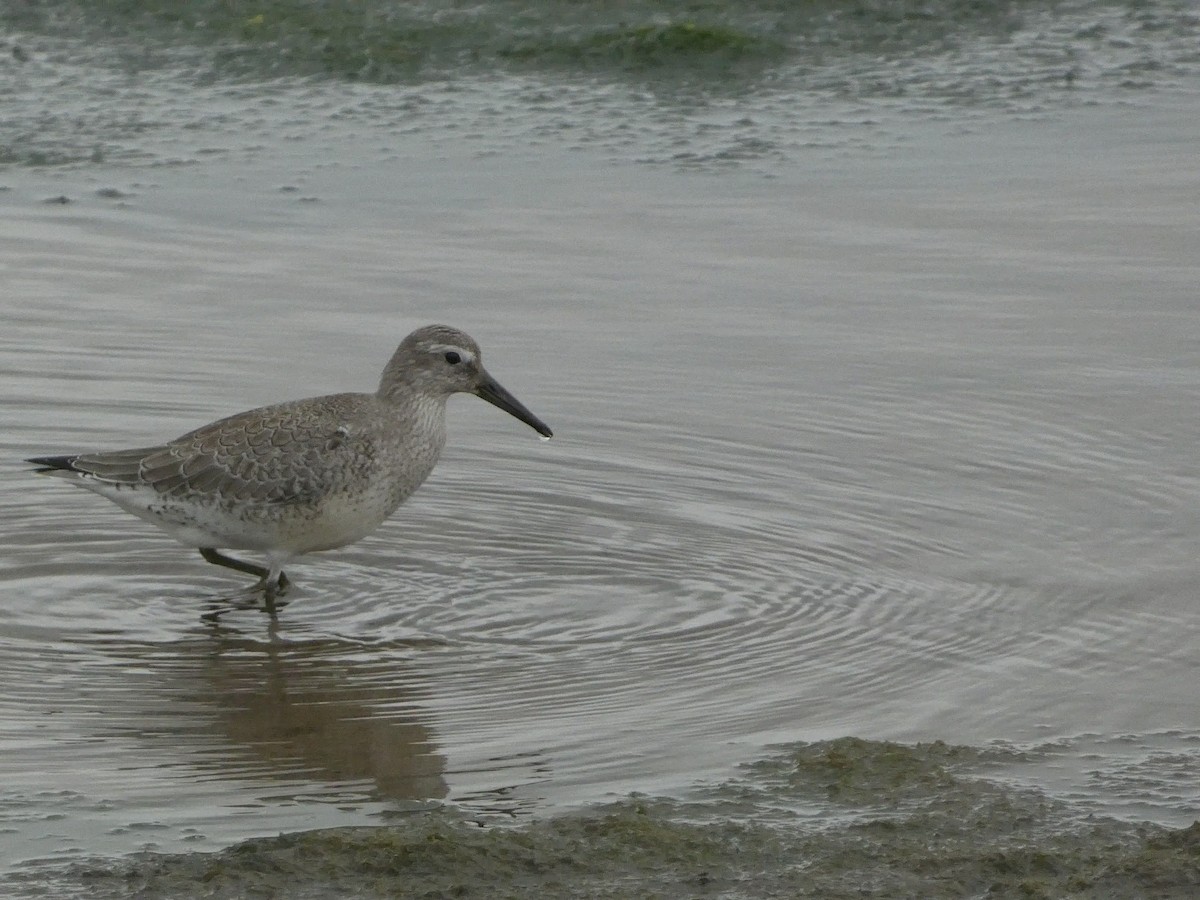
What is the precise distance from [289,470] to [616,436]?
1928 mm

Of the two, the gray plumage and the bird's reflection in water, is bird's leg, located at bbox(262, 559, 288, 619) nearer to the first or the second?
the gray plumage

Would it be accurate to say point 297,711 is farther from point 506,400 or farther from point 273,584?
point 506,400

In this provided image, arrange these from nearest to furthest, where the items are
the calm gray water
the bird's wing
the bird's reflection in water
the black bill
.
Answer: the bird's reflection in water < the calm gray water < the bird's wing < the black bill

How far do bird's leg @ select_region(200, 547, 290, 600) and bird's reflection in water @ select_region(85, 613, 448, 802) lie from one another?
31cm

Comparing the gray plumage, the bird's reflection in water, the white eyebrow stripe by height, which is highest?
the white eyebrow stripe

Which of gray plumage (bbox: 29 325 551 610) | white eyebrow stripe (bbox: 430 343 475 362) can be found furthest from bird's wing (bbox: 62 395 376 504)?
white eyebrow stripe (bbox: 430 343 475 362)

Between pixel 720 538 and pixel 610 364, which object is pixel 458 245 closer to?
pixel 610 364

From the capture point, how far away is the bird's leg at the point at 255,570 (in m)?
8.86

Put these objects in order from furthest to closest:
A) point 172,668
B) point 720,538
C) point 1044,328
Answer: point 1044,328 < point 720,538 < point 172,668

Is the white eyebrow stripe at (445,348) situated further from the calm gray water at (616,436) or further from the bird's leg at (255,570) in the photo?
the bird's leg at (255,570)

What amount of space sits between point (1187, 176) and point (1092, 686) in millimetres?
6953

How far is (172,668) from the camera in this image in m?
7.82

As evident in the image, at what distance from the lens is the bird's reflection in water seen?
22.1 ft

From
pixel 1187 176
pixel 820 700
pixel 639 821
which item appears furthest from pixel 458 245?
pixel 639 821
